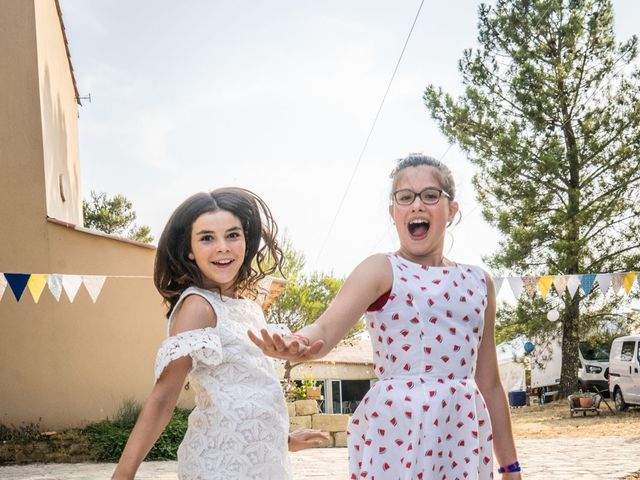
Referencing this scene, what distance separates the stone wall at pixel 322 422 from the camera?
42.6 ft

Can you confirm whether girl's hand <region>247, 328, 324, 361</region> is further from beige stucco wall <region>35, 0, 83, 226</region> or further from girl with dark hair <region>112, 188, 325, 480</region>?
beige stucco wall <region>35, 0, 83, 226</region>

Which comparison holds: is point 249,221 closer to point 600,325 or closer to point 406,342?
point 406,342

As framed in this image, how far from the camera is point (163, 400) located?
222cm

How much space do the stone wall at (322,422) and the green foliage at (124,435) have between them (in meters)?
2.17

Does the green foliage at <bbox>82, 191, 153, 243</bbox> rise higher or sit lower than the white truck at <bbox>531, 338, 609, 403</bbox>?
higher

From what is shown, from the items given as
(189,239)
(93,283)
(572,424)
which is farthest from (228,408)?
(572,424)

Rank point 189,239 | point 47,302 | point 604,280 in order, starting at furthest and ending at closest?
point 604,280
point 47,302
point 189,239

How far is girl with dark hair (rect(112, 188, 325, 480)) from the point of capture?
2246mm

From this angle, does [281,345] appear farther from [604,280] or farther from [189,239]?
[604,280]

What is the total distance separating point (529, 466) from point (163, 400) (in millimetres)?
7573

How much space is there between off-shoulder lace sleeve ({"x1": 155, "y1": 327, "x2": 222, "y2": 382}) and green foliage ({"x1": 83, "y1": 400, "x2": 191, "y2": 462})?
8.19 meters

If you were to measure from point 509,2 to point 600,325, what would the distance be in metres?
9.03

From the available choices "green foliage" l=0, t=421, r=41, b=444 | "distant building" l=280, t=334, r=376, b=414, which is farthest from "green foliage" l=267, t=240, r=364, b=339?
"green foliage" l=0, t=421, r=41, b=444

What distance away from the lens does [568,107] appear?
871 inches
